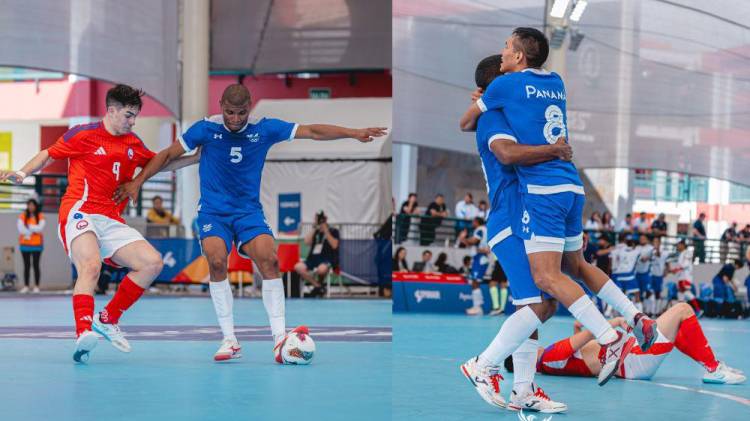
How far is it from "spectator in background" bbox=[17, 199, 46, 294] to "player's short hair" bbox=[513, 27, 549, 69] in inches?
590

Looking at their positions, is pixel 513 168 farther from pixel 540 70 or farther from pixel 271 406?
pixel 271 406

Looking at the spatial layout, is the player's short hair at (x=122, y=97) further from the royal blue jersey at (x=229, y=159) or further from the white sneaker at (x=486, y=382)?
the white sneaker at (x=486, y=382)

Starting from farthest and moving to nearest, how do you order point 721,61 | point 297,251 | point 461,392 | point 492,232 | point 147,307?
1. point 721,61
2. point 297,251
3. point 147,307
4. point 461,392
5. point 492,232

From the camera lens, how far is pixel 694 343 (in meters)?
6.29

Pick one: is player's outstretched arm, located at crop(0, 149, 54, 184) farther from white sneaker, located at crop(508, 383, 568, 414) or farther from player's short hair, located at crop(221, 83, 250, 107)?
white sneaker, located at crop(508, 383, 568, 414)

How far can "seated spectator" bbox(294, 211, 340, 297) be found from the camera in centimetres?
1861

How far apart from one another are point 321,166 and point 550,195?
19875 millimetres

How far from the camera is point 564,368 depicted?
631 centimetres

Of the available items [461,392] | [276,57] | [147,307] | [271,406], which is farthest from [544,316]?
[276,57]

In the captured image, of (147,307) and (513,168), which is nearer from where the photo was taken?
(513,168)

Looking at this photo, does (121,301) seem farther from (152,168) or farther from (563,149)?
(563,149)

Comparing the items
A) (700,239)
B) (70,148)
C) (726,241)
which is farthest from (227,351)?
(726,241)

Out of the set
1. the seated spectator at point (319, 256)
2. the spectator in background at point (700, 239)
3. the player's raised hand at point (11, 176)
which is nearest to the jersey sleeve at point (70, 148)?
the player's raised hand at point (11, 176)

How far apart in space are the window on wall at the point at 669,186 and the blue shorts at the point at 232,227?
17.8m
